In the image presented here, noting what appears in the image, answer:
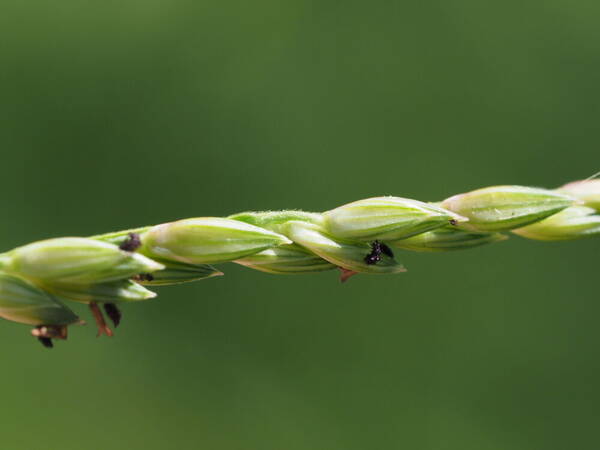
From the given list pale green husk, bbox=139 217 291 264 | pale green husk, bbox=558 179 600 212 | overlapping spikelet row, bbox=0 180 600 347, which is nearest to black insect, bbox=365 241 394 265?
overlapping spikelet row, bbox=0 180 600 347

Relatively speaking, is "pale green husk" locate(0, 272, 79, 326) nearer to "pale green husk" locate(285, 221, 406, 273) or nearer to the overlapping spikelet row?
A: the overlapping spikelet row

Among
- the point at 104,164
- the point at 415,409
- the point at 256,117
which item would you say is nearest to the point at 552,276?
the point at 415,409

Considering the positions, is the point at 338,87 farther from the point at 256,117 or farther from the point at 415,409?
the point at 415,409

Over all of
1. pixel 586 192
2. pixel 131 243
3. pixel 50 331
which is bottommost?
pixel 50 331

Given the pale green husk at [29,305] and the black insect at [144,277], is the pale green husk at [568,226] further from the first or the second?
the pale green husk at [29,305]

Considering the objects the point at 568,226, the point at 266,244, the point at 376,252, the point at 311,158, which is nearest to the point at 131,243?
the point at 266,244

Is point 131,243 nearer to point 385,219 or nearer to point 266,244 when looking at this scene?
point 266,244

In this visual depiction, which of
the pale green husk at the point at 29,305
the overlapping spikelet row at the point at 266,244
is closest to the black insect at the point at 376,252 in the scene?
the overlapping spikelet row at the point at 266,244
